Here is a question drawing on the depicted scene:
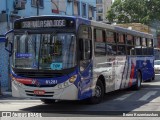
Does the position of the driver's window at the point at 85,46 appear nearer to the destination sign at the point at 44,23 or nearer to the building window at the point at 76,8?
the destination sign at the point at 44,23

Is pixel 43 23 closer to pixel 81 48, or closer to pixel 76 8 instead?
pixel 81 48

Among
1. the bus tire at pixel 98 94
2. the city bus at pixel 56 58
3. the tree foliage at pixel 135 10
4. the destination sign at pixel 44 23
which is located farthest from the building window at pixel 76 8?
the tree foliage at pixel 135 10

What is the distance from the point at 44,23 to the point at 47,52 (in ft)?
3.23

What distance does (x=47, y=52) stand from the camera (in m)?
A: 11.9

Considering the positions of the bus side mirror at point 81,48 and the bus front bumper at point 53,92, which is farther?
the bus side mirror at point 81,48

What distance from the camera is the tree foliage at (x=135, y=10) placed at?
2288 inches

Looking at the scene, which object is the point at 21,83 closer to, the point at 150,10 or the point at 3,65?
the point at 3,65

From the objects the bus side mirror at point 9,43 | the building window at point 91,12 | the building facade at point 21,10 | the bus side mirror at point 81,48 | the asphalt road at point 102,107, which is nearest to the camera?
the asphalt road at point 102,107

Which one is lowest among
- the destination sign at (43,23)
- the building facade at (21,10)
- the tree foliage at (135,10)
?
the destination sign at (43,23)

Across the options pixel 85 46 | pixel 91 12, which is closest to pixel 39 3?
pixel 91 12

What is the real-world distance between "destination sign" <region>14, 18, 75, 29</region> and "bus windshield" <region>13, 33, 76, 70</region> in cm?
30

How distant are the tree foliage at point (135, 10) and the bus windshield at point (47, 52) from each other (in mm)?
46701

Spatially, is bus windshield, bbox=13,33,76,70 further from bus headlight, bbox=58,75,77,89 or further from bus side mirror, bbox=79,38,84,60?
bus headlight, bbox=58,75,77,89

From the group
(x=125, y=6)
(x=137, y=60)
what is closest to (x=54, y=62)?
(x=137, y=60)
